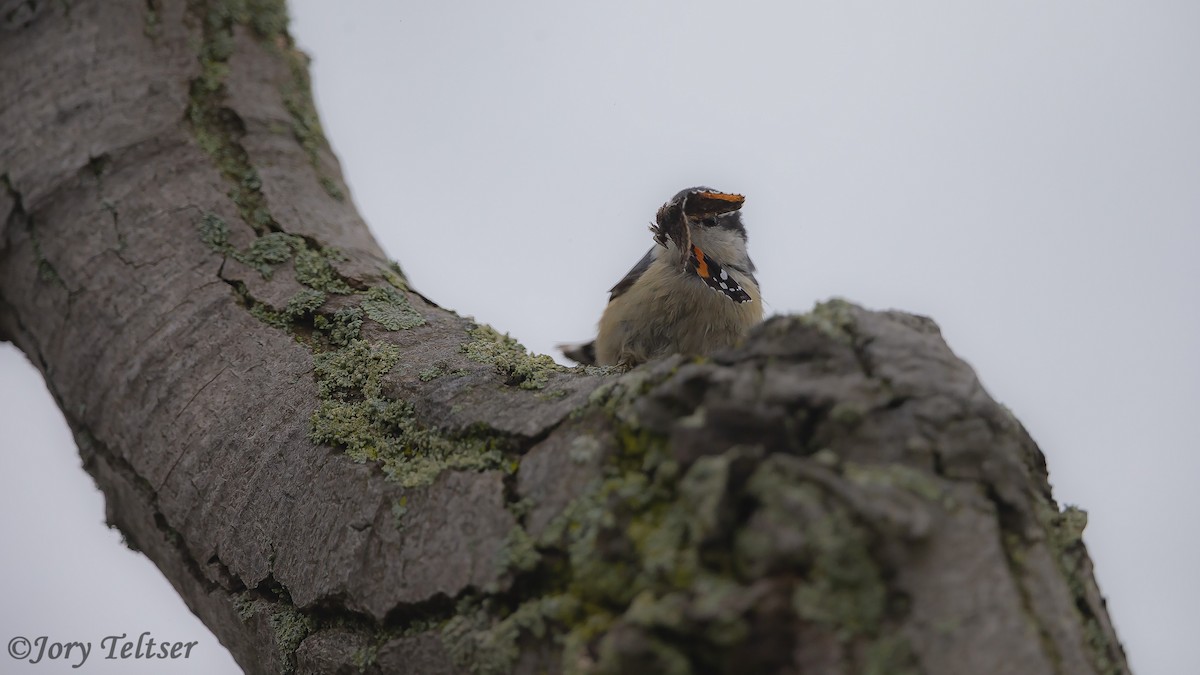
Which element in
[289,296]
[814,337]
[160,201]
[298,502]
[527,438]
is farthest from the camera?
[160,201]

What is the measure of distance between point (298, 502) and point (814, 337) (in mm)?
1092

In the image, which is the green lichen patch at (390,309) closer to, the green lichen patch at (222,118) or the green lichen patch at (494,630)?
the green lichen patch at (222,118)

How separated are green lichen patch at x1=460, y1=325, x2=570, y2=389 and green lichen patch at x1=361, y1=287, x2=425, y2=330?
17 centimetres

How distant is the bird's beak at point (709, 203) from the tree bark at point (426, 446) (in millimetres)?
1005

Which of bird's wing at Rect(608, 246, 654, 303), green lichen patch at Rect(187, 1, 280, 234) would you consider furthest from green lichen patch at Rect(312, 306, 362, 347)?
bird's wing at Rect(608, 246, 654, 303)

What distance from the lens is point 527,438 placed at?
1.62m

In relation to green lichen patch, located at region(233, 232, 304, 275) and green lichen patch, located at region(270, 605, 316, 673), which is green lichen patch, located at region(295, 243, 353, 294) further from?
green lichen patch, located at region(270, 605, 316, 673)

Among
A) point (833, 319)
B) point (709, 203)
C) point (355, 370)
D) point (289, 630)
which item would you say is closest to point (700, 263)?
point (709, 203)

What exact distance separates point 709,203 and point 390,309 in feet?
3.98

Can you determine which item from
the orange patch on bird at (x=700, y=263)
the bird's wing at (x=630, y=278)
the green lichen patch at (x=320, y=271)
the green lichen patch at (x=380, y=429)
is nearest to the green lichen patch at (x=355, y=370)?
the green lichen patch at (x=380, y=429)

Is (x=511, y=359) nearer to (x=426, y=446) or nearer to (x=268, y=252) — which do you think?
(x=426, y=446)

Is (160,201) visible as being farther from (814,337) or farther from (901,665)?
(901,665)

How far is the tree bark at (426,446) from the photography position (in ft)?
3.89

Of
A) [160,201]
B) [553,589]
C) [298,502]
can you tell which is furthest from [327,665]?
[160,201]
